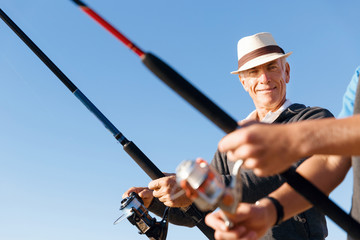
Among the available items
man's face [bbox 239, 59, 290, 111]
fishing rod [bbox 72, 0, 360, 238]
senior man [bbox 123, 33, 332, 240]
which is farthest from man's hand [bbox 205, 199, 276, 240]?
man's face [bbox 239, 59, 290, 111]

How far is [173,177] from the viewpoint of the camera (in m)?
4.05

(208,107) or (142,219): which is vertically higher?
(208,107)

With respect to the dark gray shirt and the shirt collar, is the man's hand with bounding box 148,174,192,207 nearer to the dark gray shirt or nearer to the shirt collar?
the dark gray shirt

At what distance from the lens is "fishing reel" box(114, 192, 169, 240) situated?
427cm

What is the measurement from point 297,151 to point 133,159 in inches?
127

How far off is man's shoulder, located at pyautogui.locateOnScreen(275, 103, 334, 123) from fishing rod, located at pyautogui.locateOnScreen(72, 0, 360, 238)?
1.58 m

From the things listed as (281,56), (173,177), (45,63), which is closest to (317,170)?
(173,177)

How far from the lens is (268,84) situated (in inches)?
175

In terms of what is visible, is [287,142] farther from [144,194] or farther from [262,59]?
[144,194]

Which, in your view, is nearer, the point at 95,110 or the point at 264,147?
the point at 264,147

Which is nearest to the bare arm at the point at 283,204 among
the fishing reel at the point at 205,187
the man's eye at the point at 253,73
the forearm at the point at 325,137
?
the fishing reel at the point at 205,187

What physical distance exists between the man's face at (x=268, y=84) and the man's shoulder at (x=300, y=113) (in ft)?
0.82

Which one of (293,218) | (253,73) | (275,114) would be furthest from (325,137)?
(253,73)

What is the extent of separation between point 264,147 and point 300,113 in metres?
2.37
